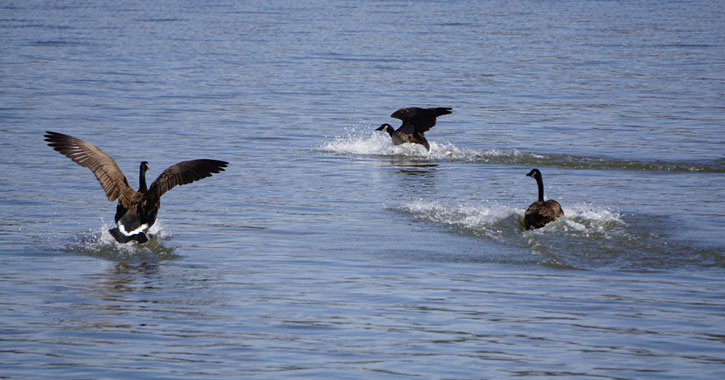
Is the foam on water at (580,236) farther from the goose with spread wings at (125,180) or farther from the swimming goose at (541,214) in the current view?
the goose with spread wings at (125,180)

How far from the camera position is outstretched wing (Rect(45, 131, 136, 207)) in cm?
1292

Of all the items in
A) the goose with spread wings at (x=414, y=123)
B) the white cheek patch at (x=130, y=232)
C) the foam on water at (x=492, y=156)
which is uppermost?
the goose with spread wings at (x=414, y=123)

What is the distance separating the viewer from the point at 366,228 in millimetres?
14047

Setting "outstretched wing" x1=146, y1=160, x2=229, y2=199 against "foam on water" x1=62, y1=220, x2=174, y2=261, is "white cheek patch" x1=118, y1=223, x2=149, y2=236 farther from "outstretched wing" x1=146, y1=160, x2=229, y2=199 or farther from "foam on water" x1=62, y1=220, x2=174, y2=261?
"outstretched wing" x1=146, y1=160, x2=229, y2=199

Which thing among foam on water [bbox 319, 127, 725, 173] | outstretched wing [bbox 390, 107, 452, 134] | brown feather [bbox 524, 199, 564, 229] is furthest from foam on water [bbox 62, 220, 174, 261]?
foam on water [bbox 319, 127, 725, 173]

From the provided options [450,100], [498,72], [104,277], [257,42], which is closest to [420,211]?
[104,277]

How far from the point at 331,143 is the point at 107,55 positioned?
1920 centimetres

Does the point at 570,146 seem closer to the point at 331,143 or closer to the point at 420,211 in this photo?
the point at 331,143

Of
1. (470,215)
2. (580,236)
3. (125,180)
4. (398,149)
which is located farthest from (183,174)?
(398,149)

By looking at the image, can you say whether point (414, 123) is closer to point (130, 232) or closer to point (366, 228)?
point (366, 228)

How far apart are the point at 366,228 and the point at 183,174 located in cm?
232

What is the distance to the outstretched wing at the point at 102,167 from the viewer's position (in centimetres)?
1292

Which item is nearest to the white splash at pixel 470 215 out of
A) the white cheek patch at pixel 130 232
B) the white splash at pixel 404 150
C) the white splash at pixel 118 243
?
the white splash at pixel 118 243

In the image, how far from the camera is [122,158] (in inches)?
783
